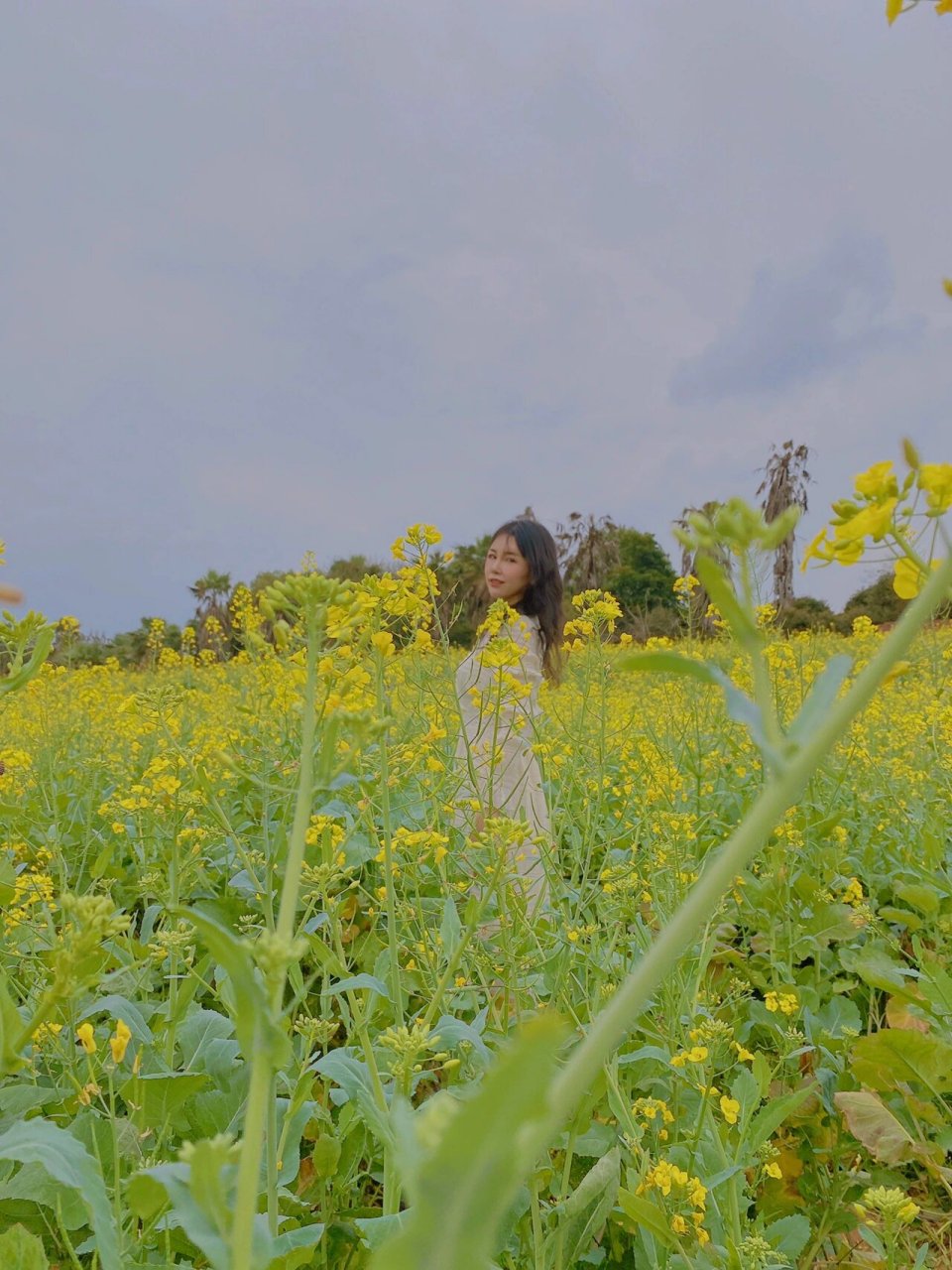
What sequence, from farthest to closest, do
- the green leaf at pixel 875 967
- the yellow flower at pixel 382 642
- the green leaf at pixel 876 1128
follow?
the green leaf at pixel 875 967
the green leaf at pixel 876 1128
the yellow flower at pixel 382 642

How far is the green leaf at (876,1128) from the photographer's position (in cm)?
216

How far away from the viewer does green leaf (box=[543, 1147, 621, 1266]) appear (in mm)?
1565

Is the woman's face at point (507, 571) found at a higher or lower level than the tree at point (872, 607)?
higher

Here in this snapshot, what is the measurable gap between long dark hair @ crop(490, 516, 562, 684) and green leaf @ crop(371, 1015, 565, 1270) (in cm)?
455

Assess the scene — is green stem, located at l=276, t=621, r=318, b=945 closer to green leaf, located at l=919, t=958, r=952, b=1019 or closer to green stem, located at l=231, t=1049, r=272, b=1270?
green stem, located at l=231, t=1049, r=272, b=1270

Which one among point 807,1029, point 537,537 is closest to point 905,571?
point 807,1029

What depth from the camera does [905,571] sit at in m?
0.73

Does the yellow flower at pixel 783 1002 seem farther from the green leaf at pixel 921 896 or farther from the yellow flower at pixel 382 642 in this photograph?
the yellow flower at pixel 382 642

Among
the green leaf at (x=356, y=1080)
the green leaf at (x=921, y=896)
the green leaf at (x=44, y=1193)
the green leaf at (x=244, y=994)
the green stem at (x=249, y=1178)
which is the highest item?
the green leaf at (x=244, y=994)

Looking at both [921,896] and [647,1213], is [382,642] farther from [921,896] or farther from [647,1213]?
[921,896]

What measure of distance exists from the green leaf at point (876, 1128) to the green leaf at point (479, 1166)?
227 cm

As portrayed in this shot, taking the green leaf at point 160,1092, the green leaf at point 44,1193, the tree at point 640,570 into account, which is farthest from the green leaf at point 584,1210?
the tree at point 640,570

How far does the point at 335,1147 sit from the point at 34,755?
10.7 feet

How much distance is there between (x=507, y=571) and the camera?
16.3 ft
